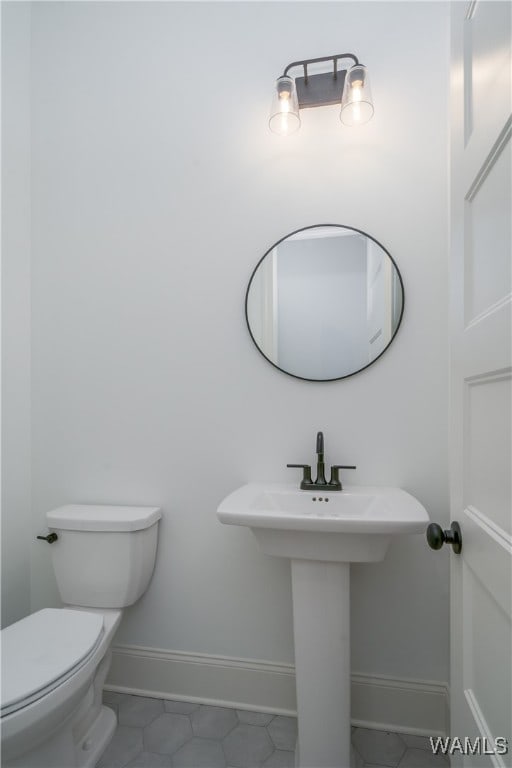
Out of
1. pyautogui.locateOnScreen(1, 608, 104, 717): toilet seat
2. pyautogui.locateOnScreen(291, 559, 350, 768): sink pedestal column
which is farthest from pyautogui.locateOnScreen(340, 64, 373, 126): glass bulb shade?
pyautogui.locateOnScreen(1, 608, 104, 717): toilet seat

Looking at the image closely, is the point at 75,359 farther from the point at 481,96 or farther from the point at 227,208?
the point at 481,96

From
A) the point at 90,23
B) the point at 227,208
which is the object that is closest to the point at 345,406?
the point at 227,208

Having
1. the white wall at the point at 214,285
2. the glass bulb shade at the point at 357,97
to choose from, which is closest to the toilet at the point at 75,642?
the white wall at the point at 214,285

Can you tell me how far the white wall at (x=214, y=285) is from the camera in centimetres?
155

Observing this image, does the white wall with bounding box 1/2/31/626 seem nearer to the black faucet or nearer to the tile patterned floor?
the tile patterned floor

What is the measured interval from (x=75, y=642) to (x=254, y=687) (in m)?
0.76

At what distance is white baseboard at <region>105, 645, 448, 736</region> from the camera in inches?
59.3

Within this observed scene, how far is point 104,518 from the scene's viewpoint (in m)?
1.62

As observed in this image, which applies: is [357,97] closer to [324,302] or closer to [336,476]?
[324,302]

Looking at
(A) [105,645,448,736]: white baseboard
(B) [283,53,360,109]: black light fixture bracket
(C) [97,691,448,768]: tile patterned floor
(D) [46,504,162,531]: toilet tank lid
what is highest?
(B) [283,53,360,109]: black light fixture bracket

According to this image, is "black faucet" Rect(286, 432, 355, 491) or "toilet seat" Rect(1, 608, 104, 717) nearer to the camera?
"toilet seat" Rect(1, 608, 104, 717)

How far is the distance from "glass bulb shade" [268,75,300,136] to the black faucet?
109cm

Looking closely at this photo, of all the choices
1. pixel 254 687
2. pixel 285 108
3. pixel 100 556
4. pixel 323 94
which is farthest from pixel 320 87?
pixel 254 687

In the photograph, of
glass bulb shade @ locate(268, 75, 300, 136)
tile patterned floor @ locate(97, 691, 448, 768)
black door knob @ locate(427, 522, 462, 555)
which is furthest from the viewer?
glass bulb shade @ locate(268, 75, 300, 136)
